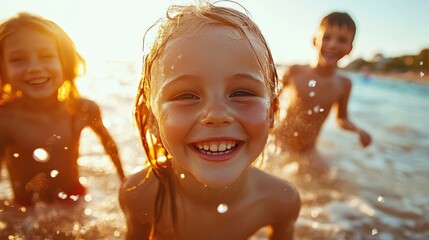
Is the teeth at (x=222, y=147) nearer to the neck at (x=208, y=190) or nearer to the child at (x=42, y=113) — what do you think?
the neck at (x=208, y=190)

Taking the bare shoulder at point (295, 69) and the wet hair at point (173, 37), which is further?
the bare shoulder at point (295, 69)

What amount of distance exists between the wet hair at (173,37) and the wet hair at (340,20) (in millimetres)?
1971

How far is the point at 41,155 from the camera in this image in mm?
3328

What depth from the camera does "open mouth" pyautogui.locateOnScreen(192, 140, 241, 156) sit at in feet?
5.61

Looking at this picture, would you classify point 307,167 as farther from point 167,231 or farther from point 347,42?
point 167,231

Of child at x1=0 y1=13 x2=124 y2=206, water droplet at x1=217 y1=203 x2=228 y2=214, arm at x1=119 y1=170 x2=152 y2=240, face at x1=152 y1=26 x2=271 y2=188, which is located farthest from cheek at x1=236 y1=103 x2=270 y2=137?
child at x1=0 y1=13 x2=124 y2=206

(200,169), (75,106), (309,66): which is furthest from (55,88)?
(309,66)

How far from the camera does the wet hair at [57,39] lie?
3.04m

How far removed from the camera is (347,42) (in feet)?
12.3

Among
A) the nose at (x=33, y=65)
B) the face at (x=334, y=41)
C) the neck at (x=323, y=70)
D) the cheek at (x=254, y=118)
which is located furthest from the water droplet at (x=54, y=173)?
the neck at (x=323, y=70)

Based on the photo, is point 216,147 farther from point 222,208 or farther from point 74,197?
point 74,197

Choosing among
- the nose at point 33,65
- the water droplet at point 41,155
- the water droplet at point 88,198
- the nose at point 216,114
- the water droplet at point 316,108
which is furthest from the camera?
the water droplet at point 316,108

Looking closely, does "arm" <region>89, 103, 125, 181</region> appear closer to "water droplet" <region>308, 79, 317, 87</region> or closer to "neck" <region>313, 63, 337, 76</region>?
"water droplet" <region>308, 79, 317, 87</region>

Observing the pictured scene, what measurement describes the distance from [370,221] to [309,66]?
216 centimetres
